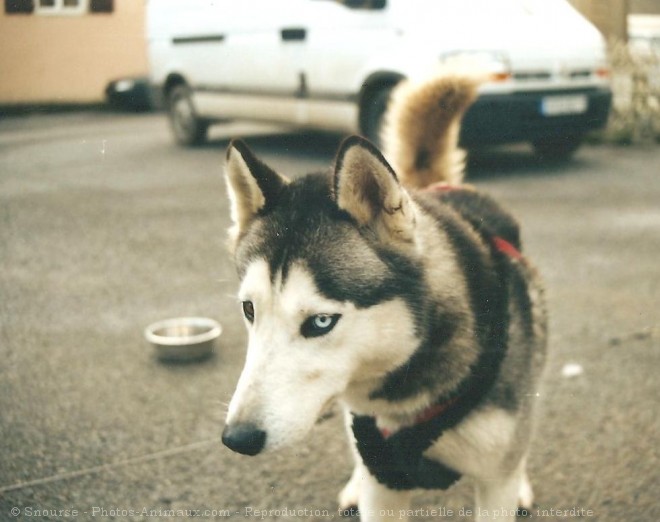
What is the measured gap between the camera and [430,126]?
305 centimetres

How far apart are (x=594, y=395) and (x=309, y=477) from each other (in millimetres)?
1384

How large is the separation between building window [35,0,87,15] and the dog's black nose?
12.3 ft

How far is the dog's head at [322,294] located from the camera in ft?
6.49

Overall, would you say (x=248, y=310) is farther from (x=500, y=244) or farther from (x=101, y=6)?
(x=101, y=6)

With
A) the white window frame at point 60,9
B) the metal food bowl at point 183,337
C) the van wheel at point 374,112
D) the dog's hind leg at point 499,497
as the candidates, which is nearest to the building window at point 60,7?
the white window frame at point 60,9

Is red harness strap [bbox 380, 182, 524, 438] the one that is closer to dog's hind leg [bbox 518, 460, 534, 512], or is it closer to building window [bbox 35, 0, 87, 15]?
dog's hind leg [bbox 518, 460, 534, 512]

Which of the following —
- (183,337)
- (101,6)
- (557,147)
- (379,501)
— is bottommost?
(183,337)

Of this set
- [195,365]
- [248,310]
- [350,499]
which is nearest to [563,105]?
[195,365]

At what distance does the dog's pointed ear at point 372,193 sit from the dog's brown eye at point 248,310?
1.17 ft

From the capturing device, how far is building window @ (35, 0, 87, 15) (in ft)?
17.2

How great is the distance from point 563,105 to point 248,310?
270 inches

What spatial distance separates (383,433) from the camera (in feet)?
7.67

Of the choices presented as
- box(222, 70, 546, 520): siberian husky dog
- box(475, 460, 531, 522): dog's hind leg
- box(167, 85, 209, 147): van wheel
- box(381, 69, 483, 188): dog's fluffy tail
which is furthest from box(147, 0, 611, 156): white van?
box(475, 460, 531, 522): dog's hind leg

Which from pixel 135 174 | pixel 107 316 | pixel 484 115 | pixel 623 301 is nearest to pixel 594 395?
pixel 623 301
